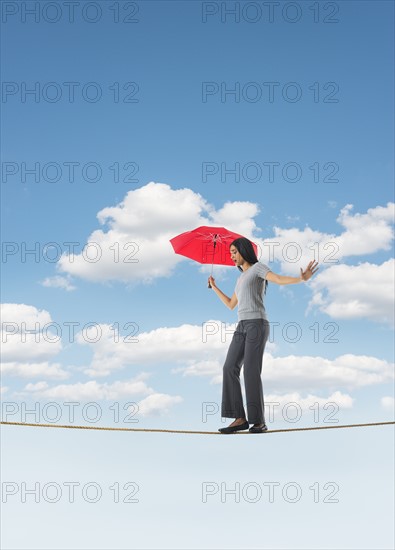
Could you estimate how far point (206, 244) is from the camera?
26.9 feet

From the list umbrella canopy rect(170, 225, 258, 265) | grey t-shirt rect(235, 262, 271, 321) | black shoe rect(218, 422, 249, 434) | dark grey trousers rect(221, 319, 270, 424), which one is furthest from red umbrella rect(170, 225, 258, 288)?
black shoe rect(218, 422, 249, 434)

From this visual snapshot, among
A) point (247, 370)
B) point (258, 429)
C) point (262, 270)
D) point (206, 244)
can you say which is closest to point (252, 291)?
point (262, 270)

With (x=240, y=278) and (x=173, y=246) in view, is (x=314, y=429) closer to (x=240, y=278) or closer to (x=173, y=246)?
(x=240, y=278)

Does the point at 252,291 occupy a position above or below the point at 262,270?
below

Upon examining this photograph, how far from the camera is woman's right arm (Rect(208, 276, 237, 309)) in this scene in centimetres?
778

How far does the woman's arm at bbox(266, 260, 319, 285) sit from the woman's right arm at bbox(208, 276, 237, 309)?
0.69m

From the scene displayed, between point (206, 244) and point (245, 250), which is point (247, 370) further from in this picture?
point (206, 244)

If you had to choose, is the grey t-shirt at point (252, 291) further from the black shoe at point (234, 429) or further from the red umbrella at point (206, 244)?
the black shoe at point (234, 429)

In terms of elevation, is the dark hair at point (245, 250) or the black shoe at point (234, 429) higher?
the dark hair at point (245, 250)

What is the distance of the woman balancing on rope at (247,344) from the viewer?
24.2ft

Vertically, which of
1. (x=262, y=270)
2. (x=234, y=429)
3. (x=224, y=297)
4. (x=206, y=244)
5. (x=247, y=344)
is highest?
(x=206, y=244)

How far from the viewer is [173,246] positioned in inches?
325

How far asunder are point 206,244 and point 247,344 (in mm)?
1432

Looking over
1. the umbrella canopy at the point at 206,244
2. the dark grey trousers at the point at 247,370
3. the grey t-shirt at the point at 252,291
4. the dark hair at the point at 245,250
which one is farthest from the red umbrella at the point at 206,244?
the dark grey trousers at the point at 247,370
